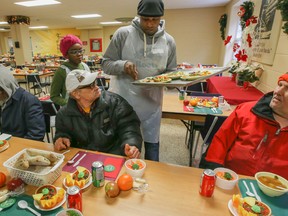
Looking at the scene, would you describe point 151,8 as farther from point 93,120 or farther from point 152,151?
point 152,151

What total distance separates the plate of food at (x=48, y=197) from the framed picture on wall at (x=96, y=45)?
12670 millimetres

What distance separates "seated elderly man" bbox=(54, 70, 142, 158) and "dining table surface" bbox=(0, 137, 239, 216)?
0.31 metres

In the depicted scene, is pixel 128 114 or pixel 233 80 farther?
pixel 233 80

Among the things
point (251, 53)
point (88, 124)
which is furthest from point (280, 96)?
point (251, 53)

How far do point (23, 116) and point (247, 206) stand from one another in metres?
1.70

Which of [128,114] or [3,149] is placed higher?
[128,114]

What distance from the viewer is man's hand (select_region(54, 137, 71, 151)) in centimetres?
122

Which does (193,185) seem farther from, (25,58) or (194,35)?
(25,58)

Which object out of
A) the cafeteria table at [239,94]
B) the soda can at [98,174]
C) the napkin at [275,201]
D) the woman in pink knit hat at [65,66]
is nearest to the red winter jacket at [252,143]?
the napkin at [275,201]

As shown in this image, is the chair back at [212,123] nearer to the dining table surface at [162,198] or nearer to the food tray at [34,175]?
the dining table surface at [162,198]

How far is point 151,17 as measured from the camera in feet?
4.44

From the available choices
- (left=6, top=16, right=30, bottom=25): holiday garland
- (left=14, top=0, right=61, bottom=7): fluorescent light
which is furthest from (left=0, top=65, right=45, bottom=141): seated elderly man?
(left=6, top=16, right=30, bottom=25): holiday garland

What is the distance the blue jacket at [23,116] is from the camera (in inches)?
61.4

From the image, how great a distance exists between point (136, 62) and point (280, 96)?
1.01 m
